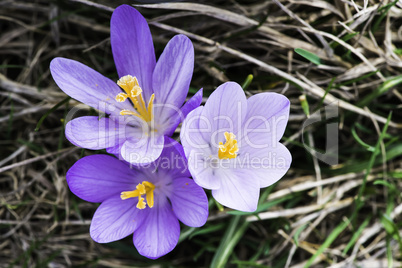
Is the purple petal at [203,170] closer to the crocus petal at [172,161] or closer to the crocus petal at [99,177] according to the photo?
the crocus petal at [172,161]

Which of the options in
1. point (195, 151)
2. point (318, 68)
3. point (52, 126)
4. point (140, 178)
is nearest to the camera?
point (195, 151)

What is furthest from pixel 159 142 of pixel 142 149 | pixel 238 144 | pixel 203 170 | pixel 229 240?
pixel 229 240

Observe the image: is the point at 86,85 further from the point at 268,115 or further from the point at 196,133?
the point at 268,115

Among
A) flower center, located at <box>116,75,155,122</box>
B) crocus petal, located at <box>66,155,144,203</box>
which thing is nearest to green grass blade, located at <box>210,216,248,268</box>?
crocus petal, located at <box>66,155,144,203</box>

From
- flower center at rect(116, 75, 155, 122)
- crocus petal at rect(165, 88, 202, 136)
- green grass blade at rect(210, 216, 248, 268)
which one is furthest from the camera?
green grass blade at rect(210, 216, 248, 268)

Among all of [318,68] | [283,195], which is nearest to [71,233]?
[283,195]

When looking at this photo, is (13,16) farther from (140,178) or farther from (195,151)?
(195,151)

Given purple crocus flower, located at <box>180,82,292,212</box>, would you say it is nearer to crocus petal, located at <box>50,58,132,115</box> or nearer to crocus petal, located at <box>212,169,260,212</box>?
crocus petal, located at <box>212,169,260,212</box>
